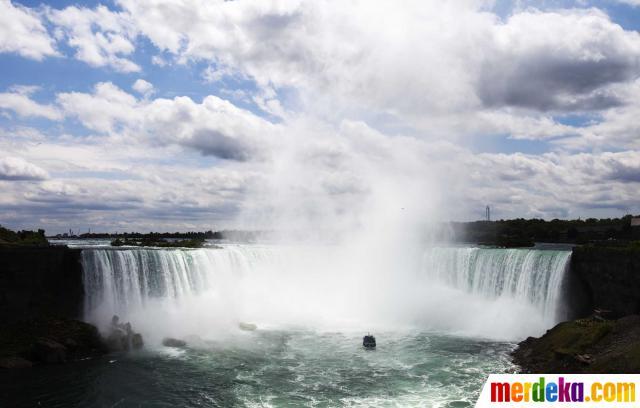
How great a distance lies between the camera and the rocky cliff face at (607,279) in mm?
27484

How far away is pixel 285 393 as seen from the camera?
20.9m

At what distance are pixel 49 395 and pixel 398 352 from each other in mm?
17655

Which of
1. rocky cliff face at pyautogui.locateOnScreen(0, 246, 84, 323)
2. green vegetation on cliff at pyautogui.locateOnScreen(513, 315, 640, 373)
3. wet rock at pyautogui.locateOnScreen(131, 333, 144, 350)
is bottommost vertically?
wet rock at pyautogui.locateOnScreen(131, 333, 144, 350)

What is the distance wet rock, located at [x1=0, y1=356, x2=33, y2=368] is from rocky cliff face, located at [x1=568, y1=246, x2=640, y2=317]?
32.3m

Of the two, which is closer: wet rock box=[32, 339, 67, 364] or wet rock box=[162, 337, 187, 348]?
wet rock box=[32, 339, 67, 364]

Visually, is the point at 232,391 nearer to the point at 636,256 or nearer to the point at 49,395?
the point at 49,395

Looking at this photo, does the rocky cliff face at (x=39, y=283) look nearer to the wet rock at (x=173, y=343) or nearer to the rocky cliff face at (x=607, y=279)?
the wet rock at (x=173, y=343)

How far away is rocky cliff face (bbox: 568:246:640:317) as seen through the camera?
90.2 ft

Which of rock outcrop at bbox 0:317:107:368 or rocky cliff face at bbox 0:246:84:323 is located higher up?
rocky cliff face at bbox 0:246:84:323

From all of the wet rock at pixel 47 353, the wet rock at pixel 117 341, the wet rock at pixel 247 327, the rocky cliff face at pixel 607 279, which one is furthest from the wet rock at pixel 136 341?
the rocky cliff face at pixel 607 279

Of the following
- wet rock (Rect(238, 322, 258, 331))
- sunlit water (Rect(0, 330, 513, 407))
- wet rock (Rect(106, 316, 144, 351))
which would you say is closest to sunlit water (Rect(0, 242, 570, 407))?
sunlit water (Rect(0, 330, 513, 407))

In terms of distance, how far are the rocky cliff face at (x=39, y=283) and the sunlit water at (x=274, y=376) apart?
5395 millimetres

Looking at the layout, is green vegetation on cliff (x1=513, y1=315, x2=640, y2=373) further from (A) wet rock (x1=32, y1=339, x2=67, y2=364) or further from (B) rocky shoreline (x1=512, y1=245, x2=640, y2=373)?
(A) wet rock (x1=32, y1=339, x2=67, y2=364)

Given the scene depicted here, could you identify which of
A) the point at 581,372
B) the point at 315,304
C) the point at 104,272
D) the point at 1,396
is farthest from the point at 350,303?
the point at 1,396
